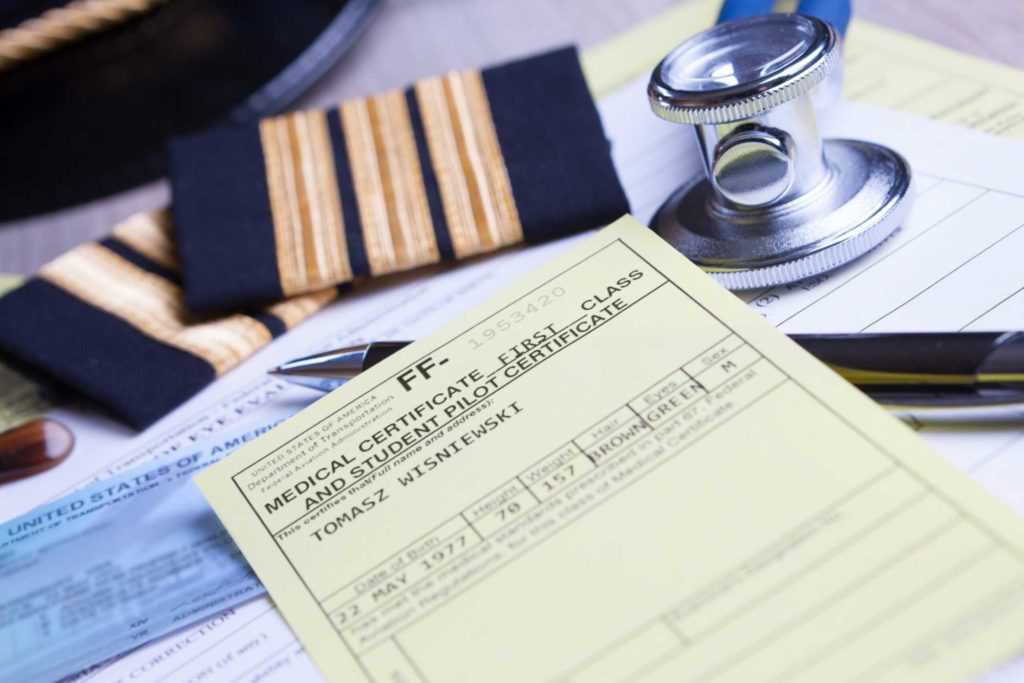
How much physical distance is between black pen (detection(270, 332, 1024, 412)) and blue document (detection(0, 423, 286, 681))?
193mm

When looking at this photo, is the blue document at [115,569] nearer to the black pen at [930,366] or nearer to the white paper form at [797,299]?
the white paper form at [797,299]

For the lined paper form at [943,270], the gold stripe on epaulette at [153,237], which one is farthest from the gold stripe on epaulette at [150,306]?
the lined paper form at [943,270]

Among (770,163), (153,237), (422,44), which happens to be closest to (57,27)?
(153,237)

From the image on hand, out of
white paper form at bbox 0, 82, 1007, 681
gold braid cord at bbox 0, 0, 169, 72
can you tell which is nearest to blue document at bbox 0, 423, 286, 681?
white paper form at bbox 0, 82, 1007, 681

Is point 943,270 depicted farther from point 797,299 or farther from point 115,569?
point 115,569

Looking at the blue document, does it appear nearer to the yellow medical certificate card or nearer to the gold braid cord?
the yellow medical certificate card

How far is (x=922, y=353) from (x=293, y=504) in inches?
7.7

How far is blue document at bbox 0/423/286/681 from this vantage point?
326 millimetres

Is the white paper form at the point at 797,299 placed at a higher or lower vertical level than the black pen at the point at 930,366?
lower

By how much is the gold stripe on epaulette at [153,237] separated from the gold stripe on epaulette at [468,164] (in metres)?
0.13

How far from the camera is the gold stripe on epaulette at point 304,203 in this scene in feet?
1.45

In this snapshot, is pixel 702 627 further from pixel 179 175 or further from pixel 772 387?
pixel 179 175

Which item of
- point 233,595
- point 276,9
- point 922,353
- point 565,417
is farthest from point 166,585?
point 276,9

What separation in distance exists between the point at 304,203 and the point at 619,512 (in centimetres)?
23
